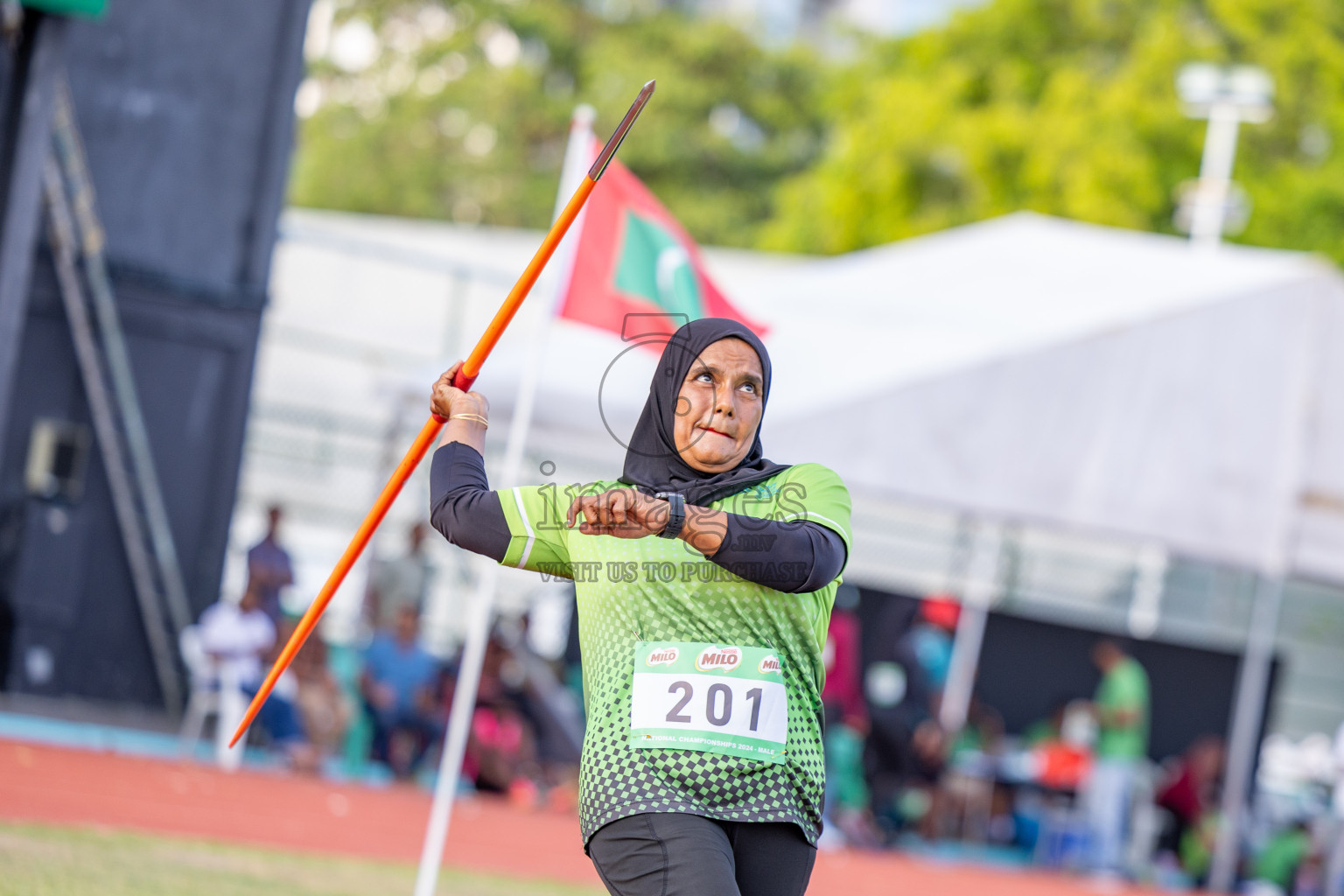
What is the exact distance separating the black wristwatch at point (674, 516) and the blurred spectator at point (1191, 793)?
37.4 feet

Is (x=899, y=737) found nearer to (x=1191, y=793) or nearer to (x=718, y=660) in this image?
(x=1191, y=793)

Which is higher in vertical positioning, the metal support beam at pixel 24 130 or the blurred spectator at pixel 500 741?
the metal support beam at pixel 24 130

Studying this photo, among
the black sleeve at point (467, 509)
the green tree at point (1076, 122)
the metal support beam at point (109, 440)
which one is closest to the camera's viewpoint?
the black sleeve at point (467, 509)

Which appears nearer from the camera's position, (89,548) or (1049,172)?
(89,548)

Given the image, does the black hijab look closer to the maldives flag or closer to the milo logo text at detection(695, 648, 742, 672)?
the milo logo text at detection(695, 648, 742, 672)

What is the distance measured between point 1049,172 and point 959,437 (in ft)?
49.9

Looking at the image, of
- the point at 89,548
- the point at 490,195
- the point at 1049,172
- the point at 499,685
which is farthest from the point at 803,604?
the point at 490,195

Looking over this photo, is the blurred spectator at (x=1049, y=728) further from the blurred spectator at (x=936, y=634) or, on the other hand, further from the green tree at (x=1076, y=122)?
the green tree at (x=1076, y=122)

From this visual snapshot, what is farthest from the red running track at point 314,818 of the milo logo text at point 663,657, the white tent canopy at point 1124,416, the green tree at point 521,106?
the green tree at point 521,106

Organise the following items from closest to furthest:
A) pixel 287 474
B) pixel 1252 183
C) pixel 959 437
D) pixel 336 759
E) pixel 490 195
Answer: pixel 959 437 < pixel 336 759 < pixel 287 474 < pixel 1252 183 < pixel 490 195

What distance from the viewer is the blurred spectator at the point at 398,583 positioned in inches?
475

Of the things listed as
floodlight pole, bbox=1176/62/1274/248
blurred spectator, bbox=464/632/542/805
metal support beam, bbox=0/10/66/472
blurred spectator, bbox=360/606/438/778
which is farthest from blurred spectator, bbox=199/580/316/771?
floodlight pole, bbox=1176/62/1274/248

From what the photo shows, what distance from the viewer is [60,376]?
38.4 ft

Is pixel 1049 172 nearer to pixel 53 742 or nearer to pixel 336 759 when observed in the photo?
pixel 336 759
